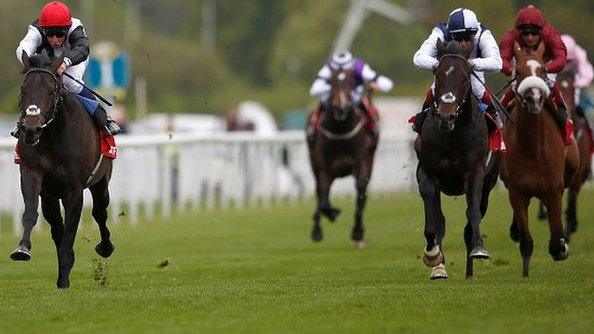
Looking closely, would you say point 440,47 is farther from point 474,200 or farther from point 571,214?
point 571,214

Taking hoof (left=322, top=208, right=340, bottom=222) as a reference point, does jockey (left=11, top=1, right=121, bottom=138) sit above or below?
above

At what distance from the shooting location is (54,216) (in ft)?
41.3

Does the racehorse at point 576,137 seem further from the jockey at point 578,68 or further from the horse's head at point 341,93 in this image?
the horse's head at point 341,93

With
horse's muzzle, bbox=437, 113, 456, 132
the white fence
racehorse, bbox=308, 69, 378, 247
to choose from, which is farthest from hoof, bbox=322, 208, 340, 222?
horse's muzzle, bbox=437, 113, 456, 132

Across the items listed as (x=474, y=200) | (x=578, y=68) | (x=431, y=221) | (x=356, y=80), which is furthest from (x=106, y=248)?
(x=578, y=68)

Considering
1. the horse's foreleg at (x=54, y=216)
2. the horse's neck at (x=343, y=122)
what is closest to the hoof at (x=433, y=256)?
the horse's foreleg at (x=54, y=216)

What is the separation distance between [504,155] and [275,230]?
728 cm

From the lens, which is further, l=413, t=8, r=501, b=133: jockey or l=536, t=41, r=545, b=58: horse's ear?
l=536, t=41, r=545, b=58: horse's ear

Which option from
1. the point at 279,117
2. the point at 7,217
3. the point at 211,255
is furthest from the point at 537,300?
the point at 279,117

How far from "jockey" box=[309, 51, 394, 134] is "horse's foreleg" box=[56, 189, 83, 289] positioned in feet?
23.1

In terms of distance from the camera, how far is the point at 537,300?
1083cm

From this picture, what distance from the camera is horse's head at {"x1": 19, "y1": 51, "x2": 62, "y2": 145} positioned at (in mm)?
11141

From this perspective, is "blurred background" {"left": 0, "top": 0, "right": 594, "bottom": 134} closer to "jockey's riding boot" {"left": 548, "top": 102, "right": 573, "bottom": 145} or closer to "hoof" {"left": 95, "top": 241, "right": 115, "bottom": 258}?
"jockey's riding boot" {"left": 548, "top": 102, "right": 573, "bottom": 145}

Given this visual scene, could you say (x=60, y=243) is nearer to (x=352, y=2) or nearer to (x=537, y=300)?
(x=537, y=300)
